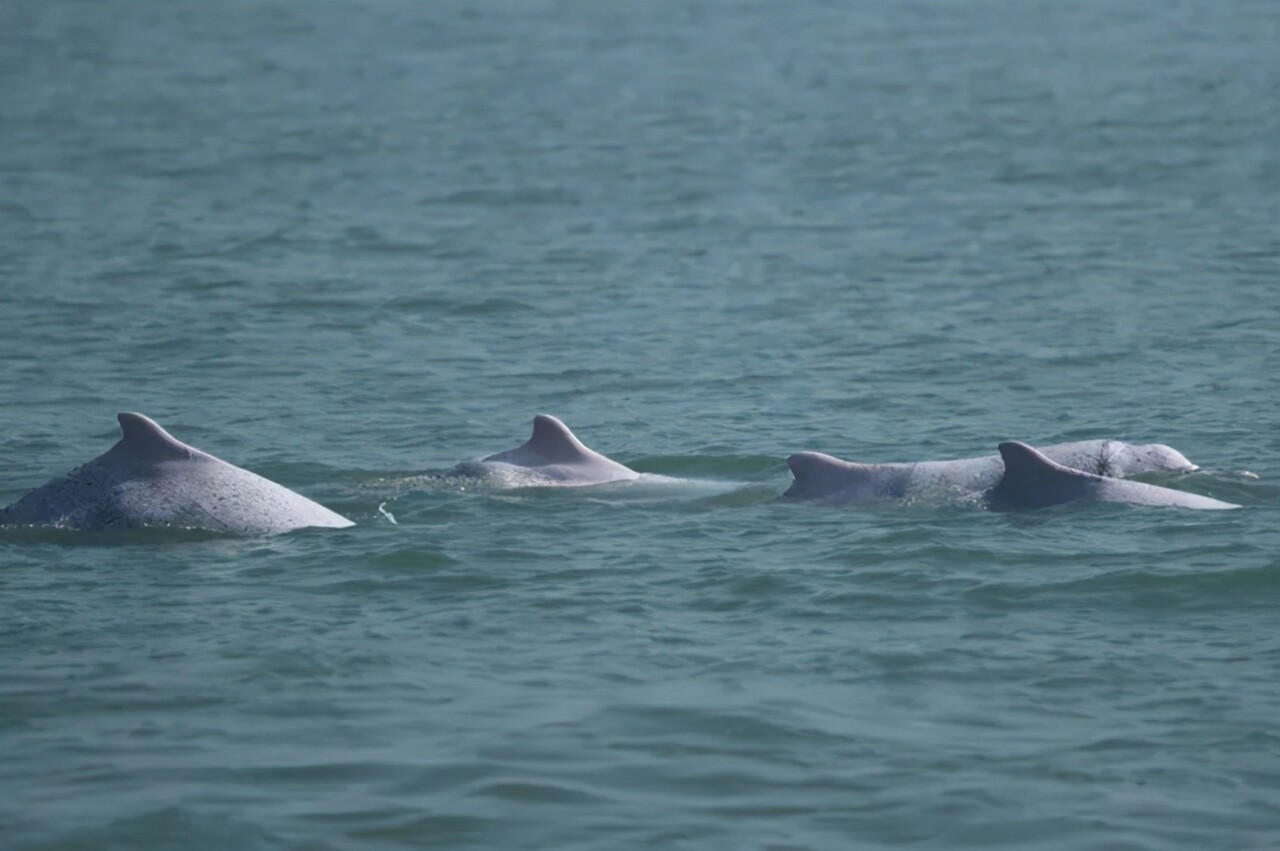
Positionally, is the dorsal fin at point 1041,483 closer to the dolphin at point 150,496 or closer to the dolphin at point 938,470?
the dolphin at point 938,470

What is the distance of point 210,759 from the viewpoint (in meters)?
10.0

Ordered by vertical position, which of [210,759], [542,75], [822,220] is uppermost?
[542,75]

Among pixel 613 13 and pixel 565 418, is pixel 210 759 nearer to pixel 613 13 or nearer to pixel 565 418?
pixel 565 418

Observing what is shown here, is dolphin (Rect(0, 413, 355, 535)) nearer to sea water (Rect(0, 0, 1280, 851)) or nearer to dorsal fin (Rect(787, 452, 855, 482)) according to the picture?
sea water (Rect(0, 0, 1280, 851))

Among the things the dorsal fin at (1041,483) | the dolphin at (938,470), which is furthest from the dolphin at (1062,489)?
the dolphin at (938,470)

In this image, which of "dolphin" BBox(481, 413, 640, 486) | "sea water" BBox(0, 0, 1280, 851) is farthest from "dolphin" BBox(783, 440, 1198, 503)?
"dolphin" BBox(481, 413, 640, 486)

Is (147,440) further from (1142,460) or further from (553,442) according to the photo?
(1142,460)

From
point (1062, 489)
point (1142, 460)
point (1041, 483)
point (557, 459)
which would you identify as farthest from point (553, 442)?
point (1142, 460)

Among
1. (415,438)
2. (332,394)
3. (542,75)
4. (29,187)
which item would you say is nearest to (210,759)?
(415,438)

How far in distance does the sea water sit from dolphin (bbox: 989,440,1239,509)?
0.63 feet

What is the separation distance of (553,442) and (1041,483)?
385cm

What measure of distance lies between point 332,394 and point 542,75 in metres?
30.8

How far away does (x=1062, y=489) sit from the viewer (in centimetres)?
1470

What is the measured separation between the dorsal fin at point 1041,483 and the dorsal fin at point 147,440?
18.2 feet
